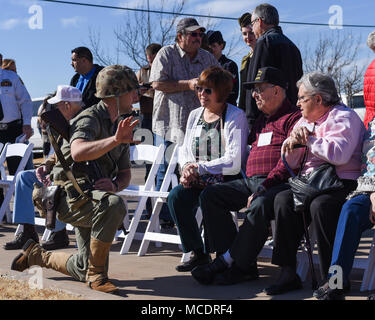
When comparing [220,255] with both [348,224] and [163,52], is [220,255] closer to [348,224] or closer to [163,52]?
[348,224]

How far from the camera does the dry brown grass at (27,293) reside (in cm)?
429

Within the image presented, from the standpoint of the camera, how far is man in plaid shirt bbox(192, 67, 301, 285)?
15.7 ft

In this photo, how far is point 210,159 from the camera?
541 cm

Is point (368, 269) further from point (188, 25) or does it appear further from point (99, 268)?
point (188, 25)

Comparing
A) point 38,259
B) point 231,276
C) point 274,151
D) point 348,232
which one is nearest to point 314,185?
point 348,232

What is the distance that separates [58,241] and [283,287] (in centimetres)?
290

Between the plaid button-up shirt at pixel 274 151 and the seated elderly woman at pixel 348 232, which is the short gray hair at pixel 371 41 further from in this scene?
the seated elderly woman at pixel 348 232

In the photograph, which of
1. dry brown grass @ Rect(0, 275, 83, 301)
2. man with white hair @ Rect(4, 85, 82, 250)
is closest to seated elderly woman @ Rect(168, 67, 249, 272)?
dry brown grass @ Rect(0, 275, 83, 301)

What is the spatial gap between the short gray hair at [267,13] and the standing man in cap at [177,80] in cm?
63

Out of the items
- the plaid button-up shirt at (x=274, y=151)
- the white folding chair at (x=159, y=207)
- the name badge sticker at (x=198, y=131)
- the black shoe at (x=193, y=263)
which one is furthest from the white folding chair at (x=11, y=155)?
the plaid button-up shirt at (x=274, y=151)
